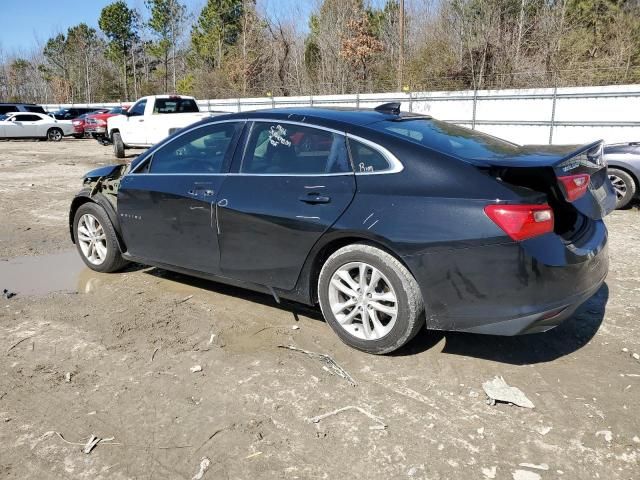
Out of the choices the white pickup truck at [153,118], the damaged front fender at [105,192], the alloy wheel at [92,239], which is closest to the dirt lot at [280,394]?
the alloy wheel at [92,239]

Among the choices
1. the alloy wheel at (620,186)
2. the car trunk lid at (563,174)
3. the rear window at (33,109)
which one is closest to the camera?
the car trunk lid at (563,174)

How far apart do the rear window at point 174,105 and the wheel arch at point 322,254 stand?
1432 cm

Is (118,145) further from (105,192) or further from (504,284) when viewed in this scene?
(504,284)

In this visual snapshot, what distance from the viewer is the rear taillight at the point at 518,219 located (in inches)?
121

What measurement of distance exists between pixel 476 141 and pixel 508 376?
64.3 inches

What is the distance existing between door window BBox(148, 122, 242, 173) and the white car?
25.7 metres

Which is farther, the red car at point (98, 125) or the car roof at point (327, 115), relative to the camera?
the red car at point (98, 125)

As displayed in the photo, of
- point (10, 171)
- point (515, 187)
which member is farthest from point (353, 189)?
point (10, 171)

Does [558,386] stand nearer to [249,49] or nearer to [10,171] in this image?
[10,171]

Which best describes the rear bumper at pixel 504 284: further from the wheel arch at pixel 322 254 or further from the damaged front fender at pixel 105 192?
the damaged front fender at pixel 105 192

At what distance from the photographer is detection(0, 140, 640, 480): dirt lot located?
105 inches

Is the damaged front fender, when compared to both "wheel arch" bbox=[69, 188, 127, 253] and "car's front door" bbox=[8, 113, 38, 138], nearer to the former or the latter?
"wheel arch" bbox=[69, 188, 127, 253]

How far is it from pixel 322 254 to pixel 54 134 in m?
27.5

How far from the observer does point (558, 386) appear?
3307 millimetres
